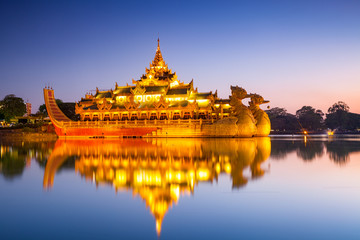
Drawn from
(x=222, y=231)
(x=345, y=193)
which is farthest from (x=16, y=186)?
(x=345, y=193)

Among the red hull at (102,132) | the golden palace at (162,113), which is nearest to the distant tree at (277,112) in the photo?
the golden palace at (162,113)

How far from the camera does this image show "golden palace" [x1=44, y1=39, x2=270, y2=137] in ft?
112

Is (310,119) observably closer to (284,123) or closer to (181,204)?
(284,123)

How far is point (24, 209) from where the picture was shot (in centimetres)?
537

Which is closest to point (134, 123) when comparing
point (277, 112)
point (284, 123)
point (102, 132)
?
point (102, 132)

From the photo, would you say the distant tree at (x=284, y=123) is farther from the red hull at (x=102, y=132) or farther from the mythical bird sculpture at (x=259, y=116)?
the red hull at (x=102, y=132)

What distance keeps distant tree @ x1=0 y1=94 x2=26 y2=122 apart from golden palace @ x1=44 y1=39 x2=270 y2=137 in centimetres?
1275

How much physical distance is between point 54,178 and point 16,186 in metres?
1.24

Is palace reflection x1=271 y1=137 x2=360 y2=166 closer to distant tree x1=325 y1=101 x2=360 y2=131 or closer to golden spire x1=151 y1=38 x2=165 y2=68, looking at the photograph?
golden spire x1=151 y1=38 x2=165 y2=68

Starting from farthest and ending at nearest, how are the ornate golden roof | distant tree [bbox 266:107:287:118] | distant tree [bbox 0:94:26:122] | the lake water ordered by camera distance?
distant tree [bbox 266:107:287:118] < distant tree [bbox 0:94:26:122] < the ornate golden roof < the lake water

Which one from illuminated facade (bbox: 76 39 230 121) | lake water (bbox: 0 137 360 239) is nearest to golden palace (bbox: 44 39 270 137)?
illuminated facade (bbox: 76 39 230 121)

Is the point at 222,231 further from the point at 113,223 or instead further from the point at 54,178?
the point at 54,178

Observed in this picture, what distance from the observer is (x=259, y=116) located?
117ft

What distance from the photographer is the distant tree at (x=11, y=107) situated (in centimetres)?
5181
